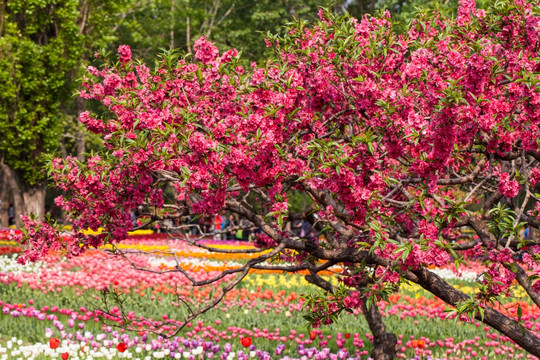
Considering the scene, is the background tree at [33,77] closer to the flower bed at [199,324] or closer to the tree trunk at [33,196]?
the tree trunk at [33,196]

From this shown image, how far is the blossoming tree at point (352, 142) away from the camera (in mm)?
3641

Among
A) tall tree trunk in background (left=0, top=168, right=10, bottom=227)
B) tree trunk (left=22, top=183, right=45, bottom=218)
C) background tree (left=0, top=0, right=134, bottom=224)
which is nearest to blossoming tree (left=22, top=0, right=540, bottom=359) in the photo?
background tree (left=0, top=0, right=134, bottom=224)

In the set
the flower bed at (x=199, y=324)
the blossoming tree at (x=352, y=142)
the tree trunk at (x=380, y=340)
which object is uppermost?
the blossoming tree at (x=352, y=142)

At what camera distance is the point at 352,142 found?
382cm

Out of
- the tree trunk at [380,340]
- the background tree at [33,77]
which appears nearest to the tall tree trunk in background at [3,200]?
the background tree at [33,77]

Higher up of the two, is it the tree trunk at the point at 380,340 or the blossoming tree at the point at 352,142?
the blossoming tree at the point at 352,142

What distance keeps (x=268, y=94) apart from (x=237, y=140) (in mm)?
443

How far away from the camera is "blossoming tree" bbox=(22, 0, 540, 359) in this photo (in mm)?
3641

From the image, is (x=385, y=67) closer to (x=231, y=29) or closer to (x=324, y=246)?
(x=324, y=246)

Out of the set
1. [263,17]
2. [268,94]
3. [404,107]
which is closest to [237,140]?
[268,94]

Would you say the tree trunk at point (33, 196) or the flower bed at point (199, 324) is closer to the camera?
the flower bed at point (199, 324)

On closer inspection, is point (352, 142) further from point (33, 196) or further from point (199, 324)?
point (33, 196)

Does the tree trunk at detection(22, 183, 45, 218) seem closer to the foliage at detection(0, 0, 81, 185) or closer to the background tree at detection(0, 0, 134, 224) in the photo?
the background tree at detection(0, 0, 134, 224)

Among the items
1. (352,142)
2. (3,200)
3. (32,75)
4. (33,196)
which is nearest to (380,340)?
(352,142)
